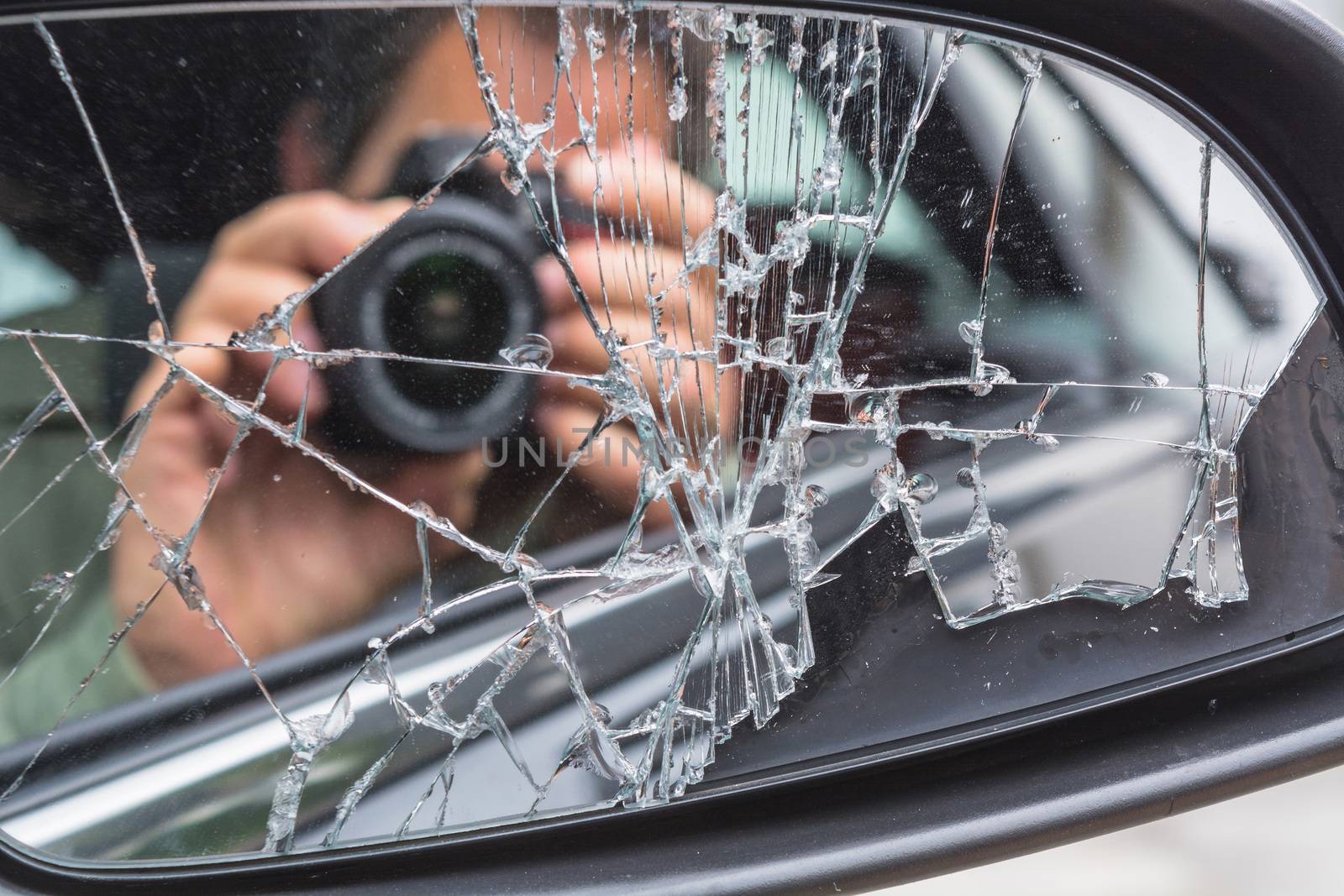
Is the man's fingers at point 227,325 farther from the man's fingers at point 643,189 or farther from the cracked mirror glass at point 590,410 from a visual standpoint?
the man's fingers at point 643,189

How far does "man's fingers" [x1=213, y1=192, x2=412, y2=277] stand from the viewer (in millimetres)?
517

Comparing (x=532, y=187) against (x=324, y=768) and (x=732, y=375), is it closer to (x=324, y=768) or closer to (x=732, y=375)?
(x=732, y=375)

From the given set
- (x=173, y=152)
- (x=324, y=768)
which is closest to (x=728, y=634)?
(x=324, y=768)

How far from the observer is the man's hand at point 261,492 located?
1.72 ft

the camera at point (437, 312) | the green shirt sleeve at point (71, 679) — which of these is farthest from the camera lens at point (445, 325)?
the green shirt sleeve at point (71, 679)

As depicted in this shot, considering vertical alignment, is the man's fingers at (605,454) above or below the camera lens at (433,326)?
below

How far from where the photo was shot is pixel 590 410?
22.3 inches

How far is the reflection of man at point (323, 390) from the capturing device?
1.70 feet

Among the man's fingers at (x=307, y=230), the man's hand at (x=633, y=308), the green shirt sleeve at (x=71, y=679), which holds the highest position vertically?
the man's fingers at (x=307, y=230)

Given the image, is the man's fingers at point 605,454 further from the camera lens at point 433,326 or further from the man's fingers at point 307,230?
the man's fingers at point 307,230

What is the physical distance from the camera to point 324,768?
1.99ft

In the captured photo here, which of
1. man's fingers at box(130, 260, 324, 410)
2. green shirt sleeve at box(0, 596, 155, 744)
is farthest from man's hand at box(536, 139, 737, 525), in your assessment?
green shirt sleeve at box(0, 596, 155, 744)

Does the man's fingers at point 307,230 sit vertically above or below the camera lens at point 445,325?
above

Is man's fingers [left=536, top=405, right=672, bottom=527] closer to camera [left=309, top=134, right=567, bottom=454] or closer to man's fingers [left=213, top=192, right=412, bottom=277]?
camera [left=309, top=134, right=567, bottom=454]
